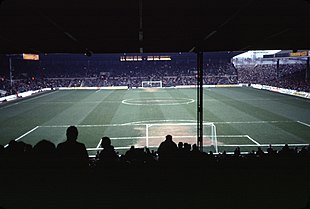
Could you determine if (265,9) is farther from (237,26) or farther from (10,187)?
(10,187)

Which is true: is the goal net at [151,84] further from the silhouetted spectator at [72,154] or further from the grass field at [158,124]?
the silhouetted spectator at [72,154]

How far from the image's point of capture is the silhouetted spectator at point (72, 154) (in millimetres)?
5273

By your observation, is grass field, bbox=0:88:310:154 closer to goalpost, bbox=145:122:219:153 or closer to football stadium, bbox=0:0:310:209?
goalpost, bbox=145:122:219:153

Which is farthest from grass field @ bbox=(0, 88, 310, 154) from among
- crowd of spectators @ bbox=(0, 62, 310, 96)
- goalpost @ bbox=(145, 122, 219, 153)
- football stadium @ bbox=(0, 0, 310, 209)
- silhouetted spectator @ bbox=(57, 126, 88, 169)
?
crowd of spectators @ bbox=(0, 62, 310, 96)

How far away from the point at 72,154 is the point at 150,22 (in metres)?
3.84

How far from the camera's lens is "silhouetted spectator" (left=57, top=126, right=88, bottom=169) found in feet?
17.3

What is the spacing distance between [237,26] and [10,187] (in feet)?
22.6

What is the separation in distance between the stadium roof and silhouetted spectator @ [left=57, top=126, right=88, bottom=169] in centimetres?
258

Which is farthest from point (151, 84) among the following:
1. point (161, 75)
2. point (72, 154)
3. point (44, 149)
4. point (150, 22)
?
point (72, 154)

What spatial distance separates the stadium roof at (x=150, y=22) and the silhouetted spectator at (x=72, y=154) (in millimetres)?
2580

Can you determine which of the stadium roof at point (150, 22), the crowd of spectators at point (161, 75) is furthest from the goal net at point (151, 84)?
the stadium roof at point (150, 22)

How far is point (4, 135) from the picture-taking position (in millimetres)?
21469

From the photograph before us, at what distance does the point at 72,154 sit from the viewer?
6.06m

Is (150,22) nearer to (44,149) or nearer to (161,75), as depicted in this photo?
(44,149)
